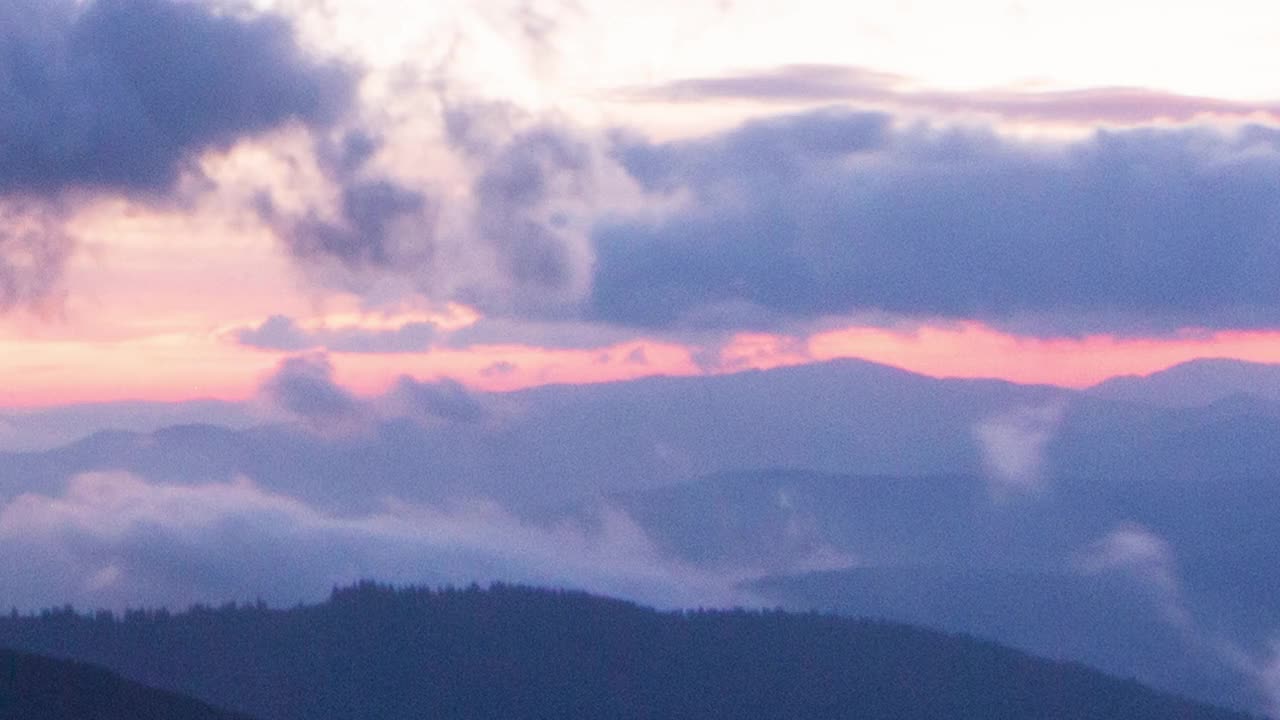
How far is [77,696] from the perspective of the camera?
184 m

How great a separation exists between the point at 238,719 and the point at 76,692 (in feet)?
52.6

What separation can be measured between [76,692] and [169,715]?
8.64 metres

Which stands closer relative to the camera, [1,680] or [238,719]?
[1,680]

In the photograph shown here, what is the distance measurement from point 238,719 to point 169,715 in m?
8.14

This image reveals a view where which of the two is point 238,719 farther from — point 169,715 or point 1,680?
point 1,680

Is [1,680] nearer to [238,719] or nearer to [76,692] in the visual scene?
[76,692]

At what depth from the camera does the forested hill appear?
17800 cm

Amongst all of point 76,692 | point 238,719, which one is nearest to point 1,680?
point 76,692

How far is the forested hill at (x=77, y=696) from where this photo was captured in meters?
178

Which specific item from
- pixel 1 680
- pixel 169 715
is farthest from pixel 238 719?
pixel 1 680

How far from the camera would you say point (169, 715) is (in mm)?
187000

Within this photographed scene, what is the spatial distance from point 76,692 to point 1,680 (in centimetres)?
704

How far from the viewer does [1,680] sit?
181m
